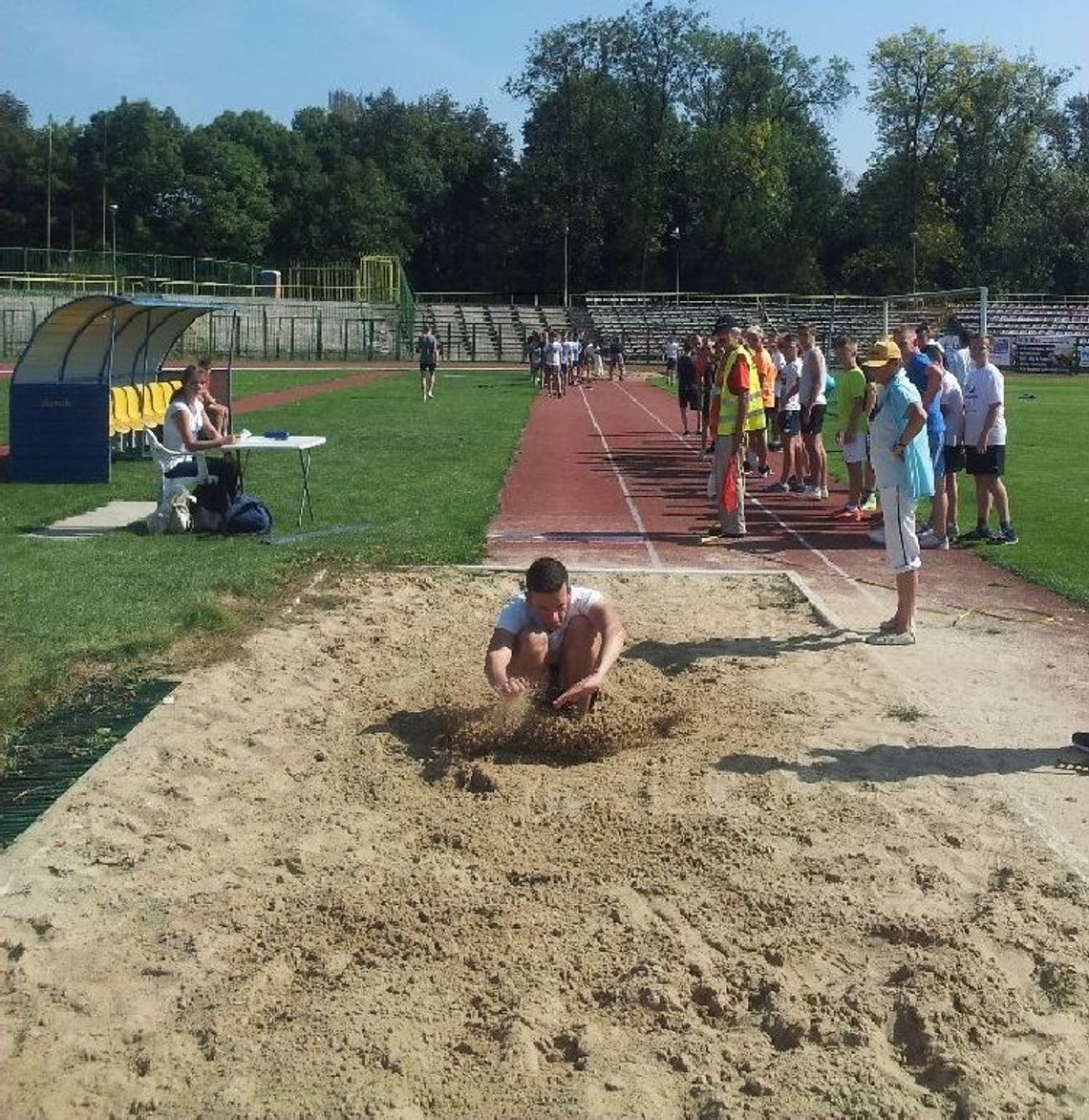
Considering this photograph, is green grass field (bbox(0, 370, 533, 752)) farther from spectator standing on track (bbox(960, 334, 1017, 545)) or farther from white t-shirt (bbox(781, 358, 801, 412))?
spectator standing on track (bbox(960, 334, 1017, 545))

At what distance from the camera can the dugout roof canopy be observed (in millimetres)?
16703

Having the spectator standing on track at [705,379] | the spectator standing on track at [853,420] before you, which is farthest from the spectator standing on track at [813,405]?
the spectator standing on track at [705,379]

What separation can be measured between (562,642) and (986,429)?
7.14 metres

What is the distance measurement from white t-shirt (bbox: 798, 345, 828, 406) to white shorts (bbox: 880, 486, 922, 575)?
263 inches

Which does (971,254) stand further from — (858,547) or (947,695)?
(947,695)

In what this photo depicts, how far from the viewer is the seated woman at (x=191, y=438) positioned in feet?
42.3

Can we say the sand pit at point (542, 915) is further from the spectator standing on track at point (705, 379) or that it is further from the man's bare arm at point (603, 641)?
the spectator standing on track at point (705, 379)

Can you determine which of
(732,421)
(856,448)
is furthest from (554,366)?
(732,421)

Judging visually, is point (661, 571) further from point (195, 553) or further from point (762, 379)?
point (762, 379)

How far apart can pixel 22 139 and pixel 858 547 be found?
270ft

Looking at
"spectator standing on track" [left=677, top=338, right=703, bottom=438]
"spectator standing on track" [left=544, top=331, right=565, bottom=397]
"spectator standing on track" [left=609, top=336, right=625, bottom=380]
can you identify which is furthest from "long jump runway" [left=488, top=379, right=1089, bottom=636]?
"spectator standing on track" [left=609, top=336, right=625, bottom=380]

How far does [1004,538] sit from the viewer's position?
13055mm

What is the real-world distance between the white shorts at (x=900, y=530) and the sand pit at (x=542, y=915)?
5.04 ft

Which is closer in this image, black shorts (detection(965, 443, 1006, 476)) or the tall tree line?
black shorts (detection(965, 443, 1006, 476))
